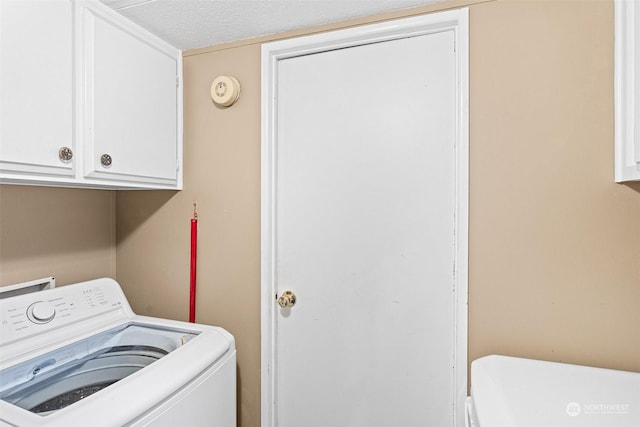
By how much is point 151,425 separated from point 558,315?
1.35 meters

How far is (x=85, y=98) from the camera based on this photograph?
125 cm

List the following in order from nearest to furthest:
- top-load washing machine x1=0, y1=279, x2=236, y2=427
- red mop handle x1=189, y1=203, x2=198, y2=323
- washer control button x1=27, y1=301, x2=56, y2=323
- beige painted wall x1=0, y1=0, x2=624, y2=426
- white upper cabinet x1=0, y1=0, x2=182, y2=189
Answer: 1. top-load washing machine x1=0, y1=279, x2=236, y2=427
2. white upper cabinet x1=0, y1=0, x2=182, y2=189
3. beige painted wall x1=0, y1=0, x2=624, y2=426
4. washer control button x1=27, y1=301, x2=56, y2=323
5. red mop handle x1=189, y1=203, x2=198, y2=323

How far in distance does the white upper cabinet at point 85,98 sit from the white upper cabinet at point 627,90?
5.79 ft

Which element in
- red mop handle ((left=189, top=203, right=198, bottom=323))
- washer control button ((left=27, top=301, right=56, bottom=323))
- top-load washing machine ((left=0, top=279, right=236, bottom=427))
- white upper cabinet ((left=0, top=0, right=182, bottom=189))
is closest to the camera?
top-load washing machine ((left=0, top=279, right=236, bottom=427))

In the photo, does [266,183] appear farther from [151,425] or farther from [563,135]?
[563,135]

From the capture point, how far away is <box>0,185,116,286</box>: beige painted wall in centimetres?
142

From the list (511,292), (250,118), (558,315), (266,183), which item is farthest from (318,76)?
(558,315)

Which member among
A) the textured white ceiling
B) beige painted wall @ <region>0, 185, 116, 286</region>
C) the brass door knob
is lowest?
the brass door knob

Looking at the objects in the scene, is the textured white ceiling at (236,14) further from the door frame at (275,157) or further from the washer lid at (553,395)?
the washer lid at (553,395)

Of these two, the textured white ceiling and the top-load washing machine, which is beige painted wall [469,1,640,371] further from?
the top-load washing machine

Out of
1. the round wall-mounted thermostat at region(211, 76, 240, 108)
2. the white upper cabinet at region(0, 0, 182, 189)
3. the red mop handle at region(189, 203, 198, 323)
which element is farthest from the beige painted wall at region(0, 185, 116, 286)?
the round wall-mounted thermostat at region(211, 76, 240, 108)

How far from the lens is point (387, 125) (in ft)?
4.75

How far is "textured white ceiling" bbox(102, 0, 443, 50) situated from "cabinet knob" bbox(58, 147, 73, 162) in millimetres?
611

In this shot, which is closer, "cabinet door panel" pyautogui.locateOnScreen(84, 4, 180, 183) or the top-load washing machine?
the top-load washing machine
